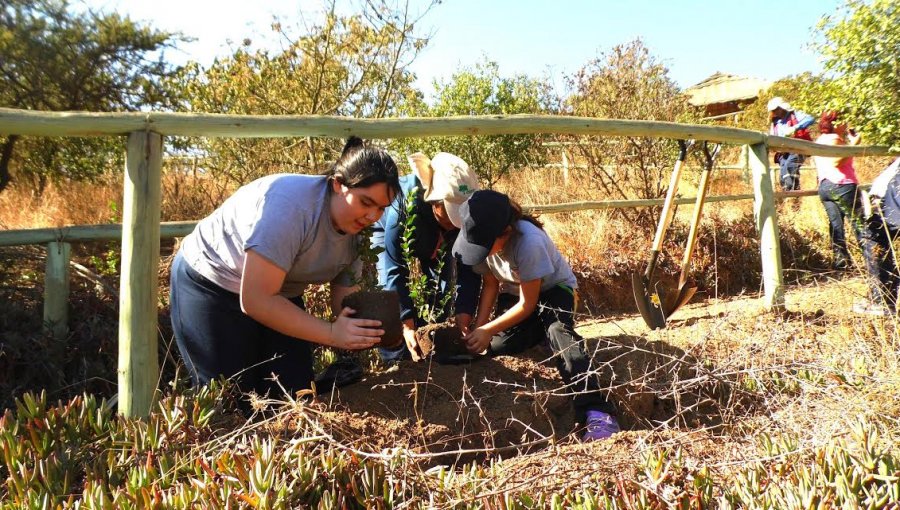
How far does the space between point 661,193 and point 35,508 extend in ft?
24.6

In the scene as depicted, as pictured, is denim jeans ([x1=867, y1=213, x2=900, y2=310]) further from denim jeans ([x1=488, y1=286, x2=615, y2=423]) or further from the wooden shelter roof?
the wooden shelter roof

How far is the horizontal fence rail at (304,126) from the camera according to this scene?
2395 mm

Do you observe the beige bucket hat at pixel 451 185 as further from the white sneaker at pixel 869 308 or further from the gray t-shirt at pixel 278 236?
the white sneaker at pixel 869 308

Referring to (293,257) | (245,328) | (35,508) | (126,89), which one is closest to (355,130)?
(293,257)

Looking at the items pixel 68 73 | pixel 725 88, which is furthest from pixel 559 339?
pixel 725 88

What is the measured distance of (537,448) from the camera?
3014 millimetres

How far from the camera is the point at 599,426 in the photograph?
289cm

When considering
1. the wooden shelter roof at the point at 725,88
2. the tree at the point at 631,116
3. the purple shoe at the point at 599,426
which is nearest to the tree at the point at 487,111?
the tree at the point at 631,116

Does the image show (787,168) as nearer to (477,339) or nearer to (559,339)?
(559,339)

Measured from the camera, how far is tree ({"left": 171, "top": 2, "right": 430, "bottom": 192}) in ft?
24.8

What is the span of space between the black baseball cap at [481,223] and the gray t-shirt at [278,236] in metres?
0.55

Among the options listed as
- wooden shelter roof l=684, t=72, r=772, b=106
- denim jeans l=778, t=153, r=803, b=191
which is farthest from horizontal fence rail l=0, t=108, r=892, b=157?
wooden shelter roof l=684, t=72, r=772, b=106

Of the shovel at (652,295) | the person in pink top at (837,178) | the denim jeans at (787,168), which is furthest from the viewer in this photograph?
the denim jeans at (787,168)

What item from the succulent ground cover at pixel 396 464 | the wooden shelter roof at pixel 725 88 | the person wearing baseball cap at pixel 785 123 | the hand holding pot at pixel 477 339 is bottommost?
the succulent ground cover at pixel 396 464
